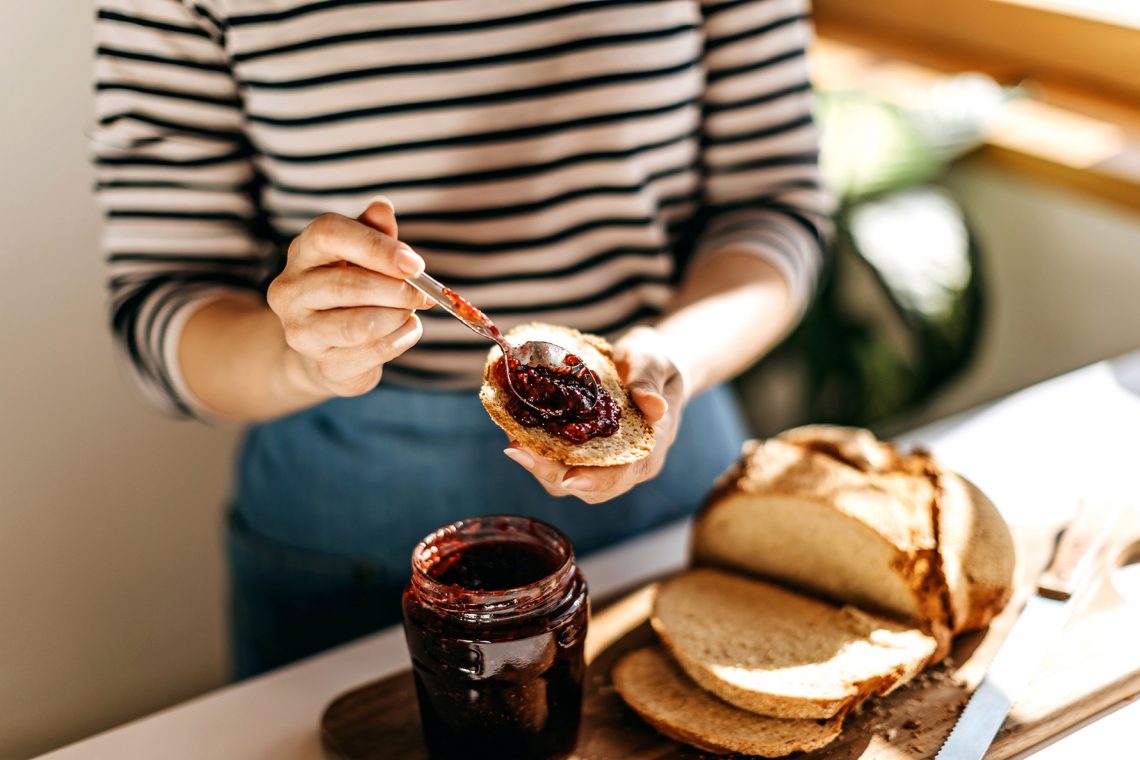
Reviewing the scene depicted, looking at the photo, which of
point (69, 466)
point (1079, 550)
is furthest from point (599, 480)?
point (69, 466)

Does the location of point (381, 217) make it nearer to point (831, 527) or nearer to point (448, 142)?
point (448, 142)

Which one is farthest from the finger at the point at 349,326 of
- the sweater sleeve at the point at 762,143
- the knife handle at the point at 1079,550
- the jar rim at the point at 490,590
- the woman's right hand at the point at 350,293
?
the knife handle at the point at 1079,550

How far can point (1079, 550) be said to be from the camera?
45.9 inches

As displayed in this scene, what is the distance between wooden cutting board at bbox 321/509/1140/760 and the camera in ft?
3.26

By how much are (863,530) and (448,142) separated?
65 cm

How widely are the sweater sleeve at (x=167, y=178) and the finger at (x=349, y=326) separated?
36 cm

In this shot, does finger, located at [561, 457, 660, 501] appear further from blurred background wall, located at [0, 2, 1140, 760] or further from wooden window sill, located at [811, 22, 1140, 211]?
wooden window sill, located at [811, 22, 1140, 211]

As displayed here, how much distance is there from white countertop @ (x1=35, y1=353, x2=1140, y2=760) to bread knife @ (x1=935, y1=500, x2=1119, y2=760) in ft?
0.23

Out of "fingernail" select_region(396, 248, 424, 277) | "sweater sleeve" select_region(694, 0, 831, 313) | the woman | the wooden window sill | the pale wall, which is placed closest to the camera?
"fingernail" select_region(396, 248, 424, 277)

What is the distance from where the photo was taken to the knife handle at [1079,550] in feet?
3.67

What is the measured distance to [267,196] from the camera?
1.31 meters

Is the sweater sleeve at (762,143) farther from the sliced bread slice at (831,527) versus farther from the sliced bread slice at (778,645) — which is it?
the sliced bread slice at (778,645)

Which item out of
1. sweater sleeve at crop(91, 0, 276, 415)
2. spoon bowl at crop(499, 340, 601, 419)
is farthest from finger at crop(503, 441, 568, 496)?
sweater sleeve at crop(91, 0, 276, 415)

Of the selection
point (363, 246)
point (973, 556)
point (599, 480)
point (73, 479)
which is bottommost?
point (73, 479)
